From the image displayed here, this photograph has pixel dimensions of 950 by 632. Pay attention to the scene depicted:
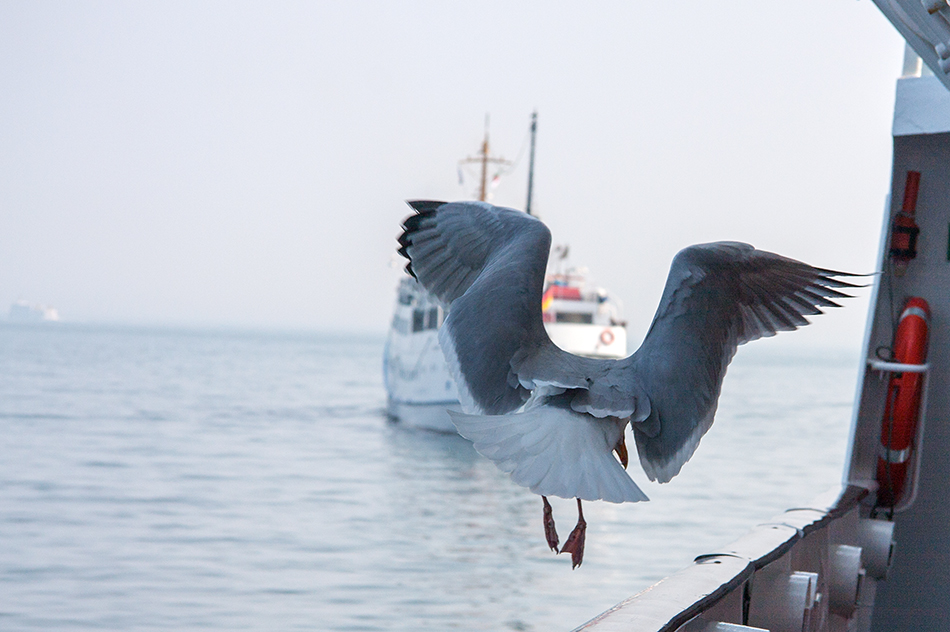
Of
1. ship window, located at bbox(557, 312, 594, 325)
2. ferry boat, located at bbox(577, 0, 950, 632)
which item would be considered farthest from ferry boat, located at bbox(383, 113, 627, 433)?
ferry boat, located at bbox(577, 0, 950, 632)

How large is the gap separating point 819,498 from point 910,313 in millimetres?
784

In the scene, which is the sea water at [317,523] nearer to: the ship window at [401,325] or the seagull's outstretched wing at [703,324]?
the ship window at [401,325]

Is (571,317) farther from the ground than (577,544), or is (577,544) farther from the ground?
(577,544)

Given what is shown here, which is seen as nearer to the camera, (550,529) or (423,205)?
(550,529)

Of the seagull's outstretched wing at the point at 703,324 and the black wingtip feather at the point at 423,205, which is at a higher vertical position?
the black wingtip feather at the point at 423,205

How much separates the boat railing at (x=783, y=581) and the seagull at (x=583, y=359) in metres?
0.29

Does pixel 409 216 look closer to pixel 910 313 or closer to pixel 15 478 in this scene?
pixel 910 313

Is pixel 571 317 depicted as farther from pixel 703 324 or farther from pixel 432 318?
pixel 703 324

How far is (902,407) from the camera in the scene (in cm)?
360

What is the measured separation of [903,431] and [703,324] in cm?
197

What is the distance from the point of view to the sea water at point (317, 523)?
8188mm

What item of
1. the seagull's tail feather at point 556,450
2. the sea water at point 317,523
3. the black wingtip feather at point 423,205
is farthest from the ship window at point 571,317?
the seagull's tail feather at point 556,450

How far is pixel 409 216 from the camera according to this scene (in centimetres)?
244

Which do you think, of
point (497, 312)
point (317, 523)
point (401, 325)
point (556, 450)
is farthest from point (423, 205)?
point (401, 325)
